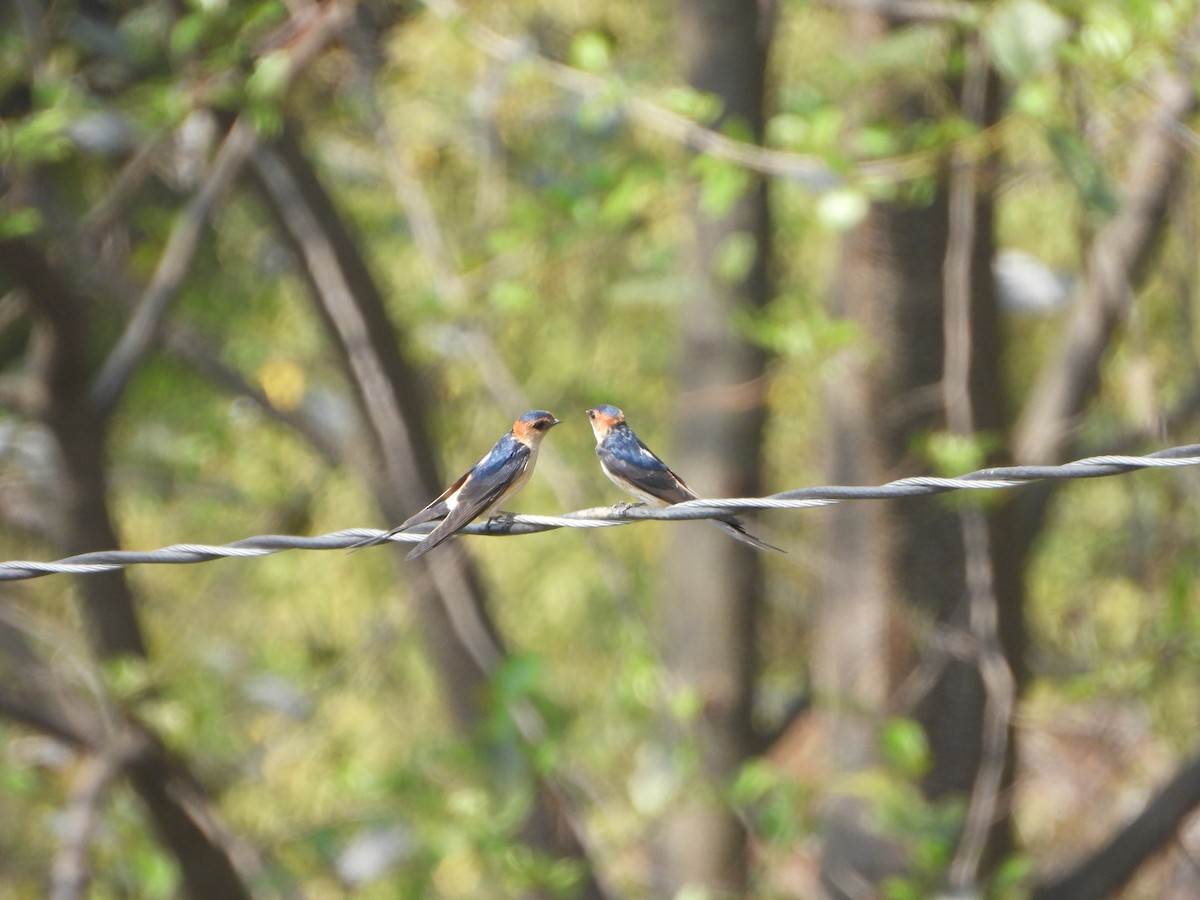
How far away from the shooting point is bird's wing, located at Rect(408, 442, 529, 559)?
274 centimetres

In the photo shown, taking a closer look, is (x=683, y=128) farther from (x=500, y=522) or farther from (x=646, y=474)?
(x=500, y=522)

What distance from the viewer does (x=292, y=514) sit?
773 centimetres

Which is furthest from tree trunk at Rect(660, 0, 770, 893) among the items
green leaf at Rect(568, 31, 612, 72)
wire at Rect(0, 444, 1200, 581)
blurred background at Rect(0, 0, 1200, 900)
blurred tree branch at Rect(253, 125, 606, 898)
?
wire at Rect(0, 444, 1200, 581)

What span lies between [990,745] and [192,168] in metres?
4.10

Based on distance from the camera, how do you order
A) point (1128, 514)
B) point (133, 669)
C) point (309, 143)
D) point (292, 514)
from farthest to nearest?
point (1128, 514) → point (292, 514) → point (309, 143) → point (133, 669)

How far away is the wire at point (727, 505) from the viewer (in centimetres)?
230

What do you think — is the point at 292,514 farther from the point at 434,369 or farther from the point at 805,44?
the point at 805,44

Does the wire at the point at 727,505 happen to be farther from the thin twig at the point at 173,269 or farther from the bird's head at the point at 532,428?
the thin twig at the point at 173,269

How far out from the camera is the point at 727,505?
7.50 feet

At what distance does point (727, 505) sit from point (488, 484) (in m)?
0.93

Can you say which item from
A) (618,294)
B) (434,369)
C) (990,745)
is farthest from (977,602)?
(434,369)

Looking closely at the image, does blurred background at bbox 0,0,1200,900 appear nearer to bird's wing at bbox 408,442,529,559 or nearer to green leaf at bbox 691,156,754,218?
green leaf at bbox 691,156,754,218

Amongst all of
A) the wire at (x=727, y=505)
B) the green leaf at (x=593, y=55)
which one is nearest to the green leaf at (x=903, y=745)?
the green leaf at (x=593, y=55)

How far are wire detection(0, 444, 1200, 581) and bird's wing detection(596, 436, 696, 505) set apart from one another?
1.91 feet
